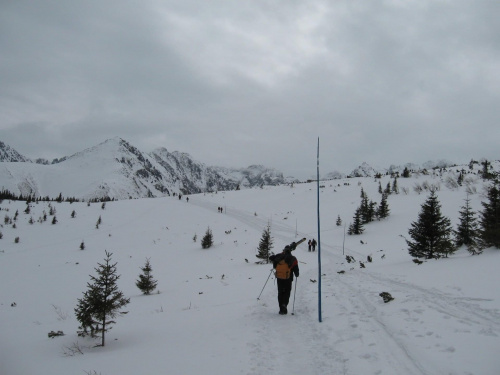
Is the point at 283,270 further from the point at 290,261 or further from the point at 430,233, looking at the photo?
the point at 430,233

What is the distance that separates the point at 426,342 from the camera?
19.5ft

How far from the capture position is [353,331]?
279 inches

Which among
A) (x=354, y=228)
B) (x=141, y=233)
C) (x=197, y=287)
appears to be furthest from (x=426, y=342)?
(x=141, y=233)

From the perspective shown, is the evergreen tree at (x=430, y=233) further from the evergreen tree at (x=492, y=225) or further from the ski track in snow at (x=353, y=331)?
the ski track in snow at (x=353, y=331)

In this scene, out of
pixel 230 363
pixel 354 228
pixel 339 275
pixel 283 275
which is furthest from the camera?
pixel 354 228

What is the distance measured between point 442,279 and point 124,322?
1082 centimetres

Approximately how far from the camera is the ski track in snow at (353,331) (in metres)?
5.46

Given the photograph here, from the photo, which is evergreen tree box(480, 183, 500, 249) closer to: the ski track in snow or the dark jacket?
the ski track in snow

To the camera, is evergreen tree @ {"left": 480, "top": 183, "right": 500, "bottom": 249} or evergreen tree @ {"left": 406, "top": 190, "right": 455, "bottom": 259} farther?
evergreen tree @ {"left": 406, "top": 190, "right": 455, "bottom": 259}

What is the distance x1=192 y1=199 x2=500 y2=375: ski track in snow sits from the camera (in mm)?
5457

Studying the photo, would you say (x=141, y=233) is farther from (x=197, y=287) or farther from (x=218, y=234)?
(x=197, y=287)

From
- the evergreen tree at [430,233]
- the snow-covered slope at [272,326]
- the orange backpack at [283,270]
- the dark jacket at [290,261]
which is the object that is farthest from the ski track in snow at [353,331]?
the evergreen tree at [430,233]

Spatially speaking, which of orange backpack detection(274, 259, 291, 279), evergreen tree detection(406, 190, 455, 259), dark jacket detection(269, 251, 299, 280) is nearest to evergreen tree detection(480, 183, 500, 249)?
evergreen tree detection(406, 190, 455, 259)

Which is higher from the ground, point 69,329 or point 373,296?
point 373,296
